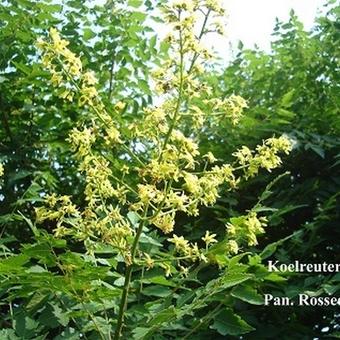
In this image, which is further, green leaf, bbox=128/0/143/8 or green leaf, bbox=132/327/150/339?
green leaf, bbox=128/0/143/8

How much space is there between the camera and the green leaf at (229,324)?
2502 millimetres

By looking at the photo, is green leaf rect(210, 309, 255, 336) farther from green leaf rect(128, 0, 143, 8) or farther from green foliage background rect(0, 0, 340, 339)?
green leaf rect(128, 0, 143, 8)

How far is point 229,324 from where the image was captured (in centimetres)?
252

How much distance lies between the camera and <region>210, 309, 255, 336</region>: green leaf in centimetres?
250

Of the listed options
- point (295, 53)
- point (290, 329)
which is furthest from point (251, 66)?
point (290, 329)

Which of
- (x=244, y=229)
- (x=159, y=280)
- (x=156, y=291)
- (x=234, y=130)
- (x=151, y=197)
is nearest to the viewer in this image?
(x=151, y=197)

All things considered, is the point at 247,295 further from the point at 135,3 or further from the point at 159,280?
the point at 135,3

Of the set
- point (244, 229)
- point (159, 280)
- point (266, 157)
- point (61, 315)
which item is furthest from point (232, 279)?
point (61, 315)

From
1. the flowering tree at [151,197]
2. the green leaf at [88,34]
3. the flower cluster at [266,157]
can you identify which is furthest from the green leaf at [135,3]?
the flower cluster at [266,157]

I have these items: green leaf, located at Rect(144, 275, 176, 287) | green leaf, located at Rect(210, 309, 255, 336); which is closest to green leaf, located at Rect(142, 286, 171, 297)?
green leaf, located at Rect(144, 275, 176, 287)

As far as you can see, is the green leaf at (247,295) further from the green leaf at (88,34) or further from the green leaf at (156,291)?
the green leaf at (88,34)

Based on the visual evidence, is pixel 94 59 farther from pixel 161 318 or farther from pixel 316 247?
pixel 161 318

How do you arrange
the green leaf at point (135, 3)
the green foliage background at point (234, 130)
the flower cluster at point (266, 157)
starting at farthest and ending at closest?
the green leaf at point (135, 3) < the green foliage background at point (234, 130) < the flower cluster at point (266, 157)

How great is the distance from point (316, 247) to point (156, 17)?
1620 millimetres
